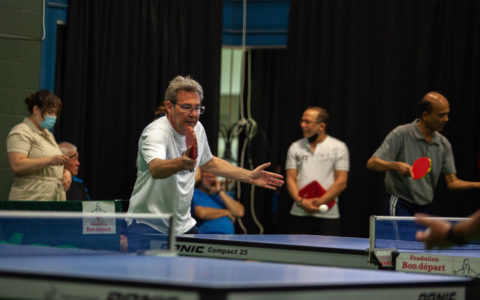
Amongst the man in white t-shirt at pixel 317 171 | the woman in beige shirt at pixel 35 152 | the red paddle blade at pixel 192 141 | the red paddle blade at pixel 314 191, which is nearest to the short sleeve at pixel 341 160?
the man in white t-shirt at pixel 317 171

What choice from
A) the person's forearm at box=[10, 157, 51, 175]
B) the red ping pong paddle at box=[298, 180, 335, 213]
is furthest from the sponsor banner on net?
the red ping pong paddle at box=[298, 180, 335, 213]

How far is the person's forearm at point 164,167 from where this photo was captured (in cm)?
389

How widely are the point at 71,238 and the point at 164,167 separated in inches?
24.2

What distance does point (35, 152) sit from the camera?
581 cm

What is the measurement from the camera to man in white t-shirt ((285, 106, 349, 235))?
282 inches

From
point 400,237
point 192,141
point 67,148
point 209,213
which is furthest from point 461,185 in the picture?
point 67,148

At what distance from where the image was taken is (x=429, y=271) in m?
3.74

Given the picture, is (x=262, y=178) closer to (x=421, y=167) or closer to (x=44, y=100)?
(x=421, y=167)

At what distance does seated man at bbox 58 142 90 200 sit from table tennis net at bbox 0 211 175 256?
2577 millimetres

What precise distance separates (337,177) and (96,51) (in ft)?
8.52

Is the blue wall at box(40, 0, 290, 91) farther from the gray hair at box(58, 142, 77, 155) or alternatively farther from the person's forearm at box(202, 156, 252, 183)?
the person's forearm at box(202, 156, 252, 183)

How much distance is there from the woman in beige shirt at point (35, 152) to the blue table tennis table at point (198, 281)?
3025 mm

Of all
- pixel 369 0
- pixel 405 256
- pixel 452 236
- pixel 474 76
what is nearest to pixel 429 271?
pixel 405 256

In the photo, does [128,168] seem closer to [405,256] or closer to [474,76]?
[474,76]
